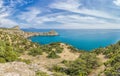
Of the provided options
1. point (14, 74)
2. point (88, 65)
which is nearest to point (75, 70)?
point (88, 65)

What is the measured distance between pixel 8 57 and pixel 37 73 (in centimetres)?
1093

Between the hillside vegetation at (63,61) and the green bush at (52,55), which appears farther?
the green bush at (52,55)

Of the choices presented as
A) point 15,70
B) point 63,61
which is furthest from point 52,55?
point 15,70

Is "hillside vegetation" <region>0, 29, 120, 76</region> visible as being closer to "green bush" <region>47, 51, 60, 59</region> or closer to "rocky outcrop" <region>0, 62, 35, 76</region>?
"green bush" <region>47, 51, 60, 59</region>

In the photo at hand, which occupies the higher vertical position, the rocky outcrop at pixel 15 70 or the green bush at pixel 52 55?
the green bush at pixel 52 55

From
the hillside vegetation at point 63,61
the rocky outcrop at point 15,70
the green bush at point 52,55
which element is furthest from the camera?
the green bush at point 52,55

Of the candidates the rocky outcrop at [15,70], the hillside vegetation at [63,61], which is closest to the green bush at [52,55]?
the hillside vegetation at [63,61]

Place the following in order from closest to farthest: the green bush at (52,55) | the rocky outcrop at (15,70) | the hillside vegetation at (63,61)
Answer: the rocky outcrop at (15,70) → the hillside vegetation at (63,61) → the green bush at (52,55)

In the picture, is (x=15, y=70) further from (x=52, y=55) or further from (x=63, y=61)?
(x=52, y=55)

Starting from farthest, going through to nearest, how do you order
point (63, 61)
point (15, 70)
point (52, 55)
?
point (52, 55), point (63, 61), point (15, 70)

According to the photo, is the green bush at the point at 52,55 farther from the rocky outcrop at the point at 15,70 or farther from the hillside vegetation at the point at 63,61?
the rocky outcrop at the point at 15,70

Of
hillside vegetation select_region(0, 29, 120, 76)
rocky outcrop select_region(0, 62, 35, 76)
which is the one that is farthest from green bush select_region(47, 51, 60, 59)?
rocky outcrop select_region(0, 62, 35, 76)

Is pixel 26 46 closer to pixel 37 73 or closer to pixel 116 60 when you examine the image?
pixel 116 60

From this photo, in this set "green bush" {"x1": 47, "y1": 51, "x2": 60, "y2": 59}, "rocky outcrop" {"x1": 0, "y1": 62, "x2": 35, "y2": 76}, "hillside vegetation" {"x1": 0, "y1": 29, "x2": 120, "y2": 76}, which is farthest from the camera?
"green bush" {"x1": 47, "y1": 51, "x2": 60, "y2": 59}
